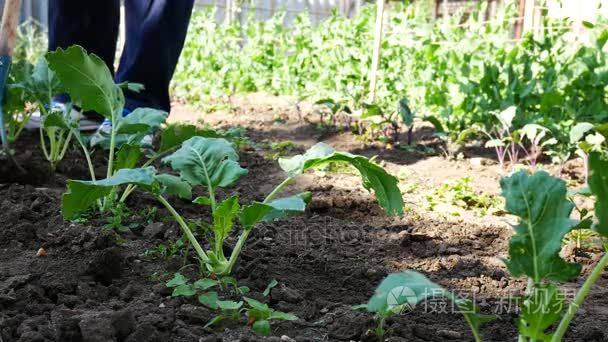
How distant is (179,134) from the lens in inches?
97.9

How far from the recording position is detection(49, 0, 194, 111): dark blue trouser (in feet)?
12.9

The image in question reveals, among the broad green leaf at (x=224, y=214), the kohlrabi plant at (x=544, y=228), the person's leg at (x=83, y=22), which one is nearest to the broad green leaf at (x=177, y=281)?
the broad green leaf at (x=224, y=214)

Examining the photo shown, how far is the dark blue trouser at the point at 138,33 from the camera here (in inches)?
155

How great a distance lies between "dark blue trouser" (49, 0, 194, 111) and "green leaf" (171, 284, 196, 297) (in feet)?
7.72

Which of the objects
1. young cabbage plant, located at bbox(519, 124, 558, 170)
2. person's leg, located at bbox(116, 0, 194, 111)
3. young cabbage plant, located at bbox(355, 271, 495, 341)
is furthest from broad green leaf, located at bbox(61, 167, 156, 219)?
young cabbage plant, located at bbox(519, 124, 558, 170)

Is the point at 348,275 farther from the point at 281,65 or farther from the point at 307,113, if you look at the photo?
the point at 281,65

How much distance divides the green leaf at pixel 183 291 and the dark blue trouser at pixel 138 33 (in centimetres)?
235

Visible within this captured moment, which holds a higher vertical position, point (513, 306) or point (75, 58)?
point (75, 58)

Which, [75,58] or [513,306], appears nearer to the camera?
[513,306]

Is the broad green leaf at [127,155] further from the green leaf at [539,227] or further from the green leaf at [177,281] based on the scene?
the green leaf at [539,227]

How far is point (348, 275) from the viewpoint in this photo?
2.14 metres

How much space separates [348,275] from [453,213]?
103cm

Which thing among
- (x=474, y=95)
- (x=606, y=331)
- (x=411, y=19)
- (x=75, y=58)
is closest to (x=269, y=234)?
(x=75, y=58)

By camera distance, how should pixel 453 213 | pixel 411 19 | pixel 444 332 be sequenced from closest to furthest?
pixel 444 332 < pixel 453 213 < pixel 411 19
